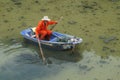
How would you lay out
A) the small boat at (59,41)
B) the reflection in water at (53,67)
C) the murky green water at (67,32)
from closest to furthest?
the reflection in water at (53,67) → the murky green water at (67,32) → the small boat at (59,41)

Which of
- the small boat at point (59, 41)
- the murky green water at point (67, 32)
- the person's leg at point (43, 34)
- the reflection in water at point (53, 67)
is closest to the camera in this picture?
the reflection in water at point (53, 67)

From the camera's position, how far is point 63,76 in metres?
14.8

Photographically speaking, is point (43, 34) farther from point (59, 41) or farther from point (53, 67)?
point (53, 67)

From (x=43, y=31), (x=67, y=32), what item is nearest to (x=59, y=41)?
(x=43, y=31)

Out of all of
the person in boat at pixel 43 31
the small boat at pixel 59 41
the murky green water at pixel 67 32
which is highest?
the person in boat at pixel 43 31

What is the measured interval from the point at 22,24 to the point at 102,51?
606cm

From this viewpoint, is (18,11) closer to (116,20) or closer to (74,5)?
(74,5)

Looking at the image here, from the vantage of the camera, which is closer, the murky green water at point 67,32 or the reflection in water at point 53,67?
the reflection in water at point 53,67

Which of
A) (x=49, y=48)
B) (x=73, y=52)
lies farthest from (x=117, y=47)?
(x=49, y=48)

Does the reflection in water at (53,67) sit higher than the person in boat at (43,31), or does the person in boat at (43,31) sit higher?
the person in boat at (43,31)

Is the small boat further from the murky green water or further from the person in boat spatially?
the murky green water

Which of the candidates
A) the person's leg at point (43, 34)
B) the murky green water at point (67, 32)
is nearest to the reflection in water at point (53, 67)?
the murky green water at point (67, 32)

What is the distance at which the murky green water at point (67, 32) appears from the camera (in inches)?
596

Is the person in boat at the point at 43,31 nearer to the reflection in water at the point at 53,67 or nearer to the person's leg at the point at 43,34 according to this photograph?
the person's leg at the point at 43,34
